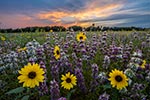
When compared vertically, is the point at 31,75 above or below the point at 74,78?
above

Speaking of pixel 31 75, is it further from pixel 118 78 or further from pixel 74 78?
pixel 118 78

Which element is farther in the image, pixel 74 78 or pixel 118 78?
pixel 74 78

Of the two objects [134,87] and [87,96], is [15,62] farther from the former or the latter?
[134,87]

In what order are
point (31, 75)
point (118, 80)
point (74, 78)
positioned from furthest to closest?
point (74, 78) → point (118, 80) → point (31, 75)

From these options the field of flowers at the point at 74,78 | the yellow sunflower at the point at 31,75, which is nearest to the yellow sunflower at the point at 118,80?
the field of flowers at the point at 74,78

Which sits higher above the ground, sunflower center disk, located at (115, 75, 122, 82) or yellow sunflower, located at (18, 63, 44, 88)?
yellow sunflower, located at (18, 63, 44, 88)

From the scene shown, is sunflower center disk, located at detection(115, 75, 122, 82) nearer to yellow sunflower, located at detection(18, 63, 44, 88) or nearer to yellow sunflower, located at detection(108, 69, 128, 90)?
yellow sunflower, located at detection(108, 69, 128, 90)

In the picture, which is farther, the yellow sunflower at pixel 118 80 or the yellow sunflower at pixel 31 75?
the yellow sunflower at pixel 118 80

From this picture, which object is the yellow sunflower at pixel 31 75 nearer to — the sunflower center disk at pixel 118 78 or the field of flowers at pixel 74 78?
the field of flowers at pixel 74 78

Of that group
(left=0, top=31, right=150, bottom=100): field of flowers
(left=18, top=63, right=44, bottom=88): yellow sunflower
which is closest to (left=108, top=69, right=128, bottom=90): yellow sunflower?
(left=0, top=31, right=150, bottom=100): field of flowers

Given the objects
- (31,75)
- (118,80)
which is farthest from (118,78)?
(31,75)

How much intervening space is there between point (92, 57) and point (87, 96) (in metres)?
1.72

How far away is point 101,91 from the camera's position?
5.24 meters

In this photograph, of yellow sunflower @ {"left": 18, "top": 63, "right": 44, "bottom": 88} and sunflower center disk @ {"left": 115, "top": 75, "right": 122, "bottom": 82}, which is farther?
sunflower center disk @ {"left": 115, "top": 75, "right": 122, "bottom": 82}
